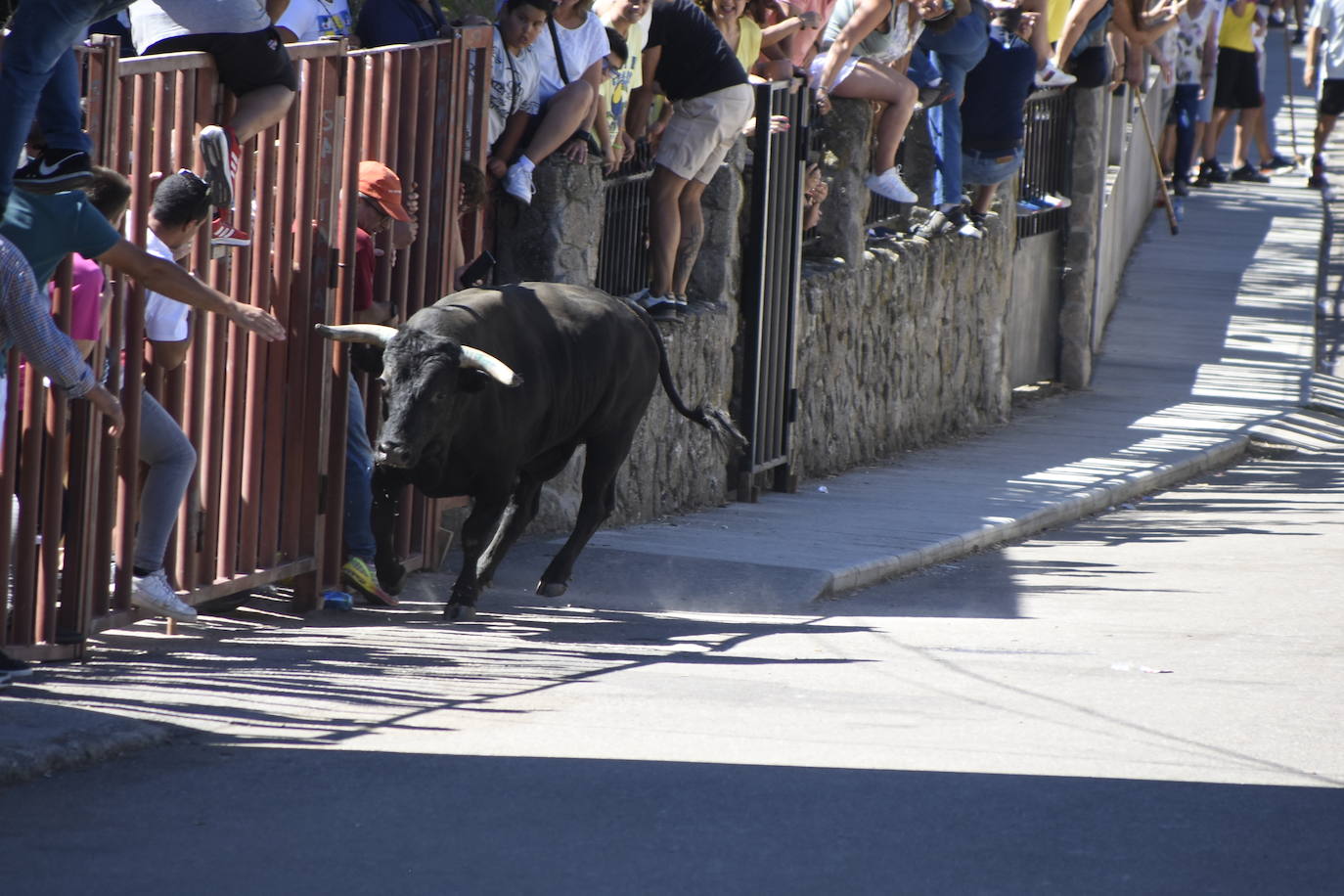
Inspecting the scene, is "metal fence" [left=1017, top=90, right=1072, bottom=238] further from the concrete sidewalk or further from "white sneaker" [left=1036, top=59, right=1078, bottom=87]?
the concrete sidewalk

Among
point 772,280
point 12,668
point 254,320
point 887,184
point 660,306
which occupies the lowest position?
point 12,668

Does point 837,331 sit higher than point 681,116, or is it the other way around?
point 681,116

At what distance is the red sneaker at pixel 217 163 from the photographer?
24.5ft

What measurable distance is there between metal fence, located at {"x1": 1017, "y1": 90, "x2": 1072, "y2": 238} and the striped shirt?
41.7 feet

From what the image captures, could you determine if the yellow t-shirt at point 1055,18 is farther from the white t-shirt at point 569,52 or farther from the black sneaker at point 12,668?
the black sneaker at point 12,668

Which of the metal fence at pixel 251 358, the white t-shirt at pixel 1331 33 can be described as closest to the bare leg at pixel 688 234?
the metal fence at pixel 251 358

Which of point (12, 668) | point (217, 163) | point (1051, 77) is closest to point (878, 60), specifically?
point (1051, 77)

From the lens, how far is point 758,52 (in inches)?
505

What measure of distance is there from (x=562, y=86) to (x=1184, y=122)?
1679 centimetres

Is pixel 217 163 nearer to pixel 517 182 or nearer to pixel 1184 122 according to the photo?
pixel 517 182

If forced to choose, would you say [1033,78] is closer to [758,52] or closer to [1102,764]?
[758,52]

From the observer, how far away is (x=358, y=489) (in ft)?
30.4

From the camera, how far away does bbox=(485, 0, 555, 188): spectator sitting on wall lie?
10008mm

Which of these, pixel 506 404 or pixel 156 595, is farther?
pixel 506 404
